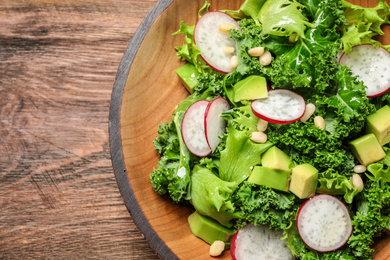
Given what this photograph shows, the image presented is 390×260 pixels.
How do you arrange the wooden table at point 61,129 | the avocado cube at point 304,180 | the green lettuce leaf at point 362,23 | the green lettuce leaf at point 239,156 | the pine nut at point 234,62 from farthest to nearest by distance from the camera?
the wooden table at point 61,129 < the pine nut at point 234,62 < the green lettuce leaf at point 362,23 < the green lettuce leaf at point 239,156 < the avocado cube at point 304,180

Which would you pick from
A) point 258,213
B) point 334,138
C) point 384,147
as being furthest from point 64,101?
point 384,147

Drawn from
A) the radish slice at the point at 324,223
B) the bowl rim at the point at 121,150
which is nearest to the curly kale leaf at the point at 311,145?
the radish slice at the point at 324,223

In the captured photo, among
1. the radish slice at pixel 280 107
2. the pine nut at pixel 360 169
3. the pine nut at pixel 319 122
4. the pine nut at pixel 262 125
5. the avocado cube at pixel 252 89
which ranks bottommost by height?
the pine nut at pixel 360 169

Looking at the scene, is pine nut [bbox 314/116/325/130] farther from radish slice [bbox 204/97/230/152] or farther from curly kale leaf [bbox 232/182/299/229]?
radish slice [bbox 204/97/230/152]

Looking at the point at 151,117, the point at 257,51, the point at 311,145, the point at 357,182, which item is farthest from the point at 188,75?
the point at 357,182

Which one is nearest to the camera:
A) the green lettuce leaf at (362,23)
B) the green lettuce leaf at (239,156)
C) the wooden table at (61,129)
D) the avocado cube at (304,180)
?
the avocado cube at (304,180)

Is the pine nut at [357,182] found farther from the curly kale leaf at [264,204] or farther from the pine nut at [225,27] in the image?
the pine nut at [225,27]
